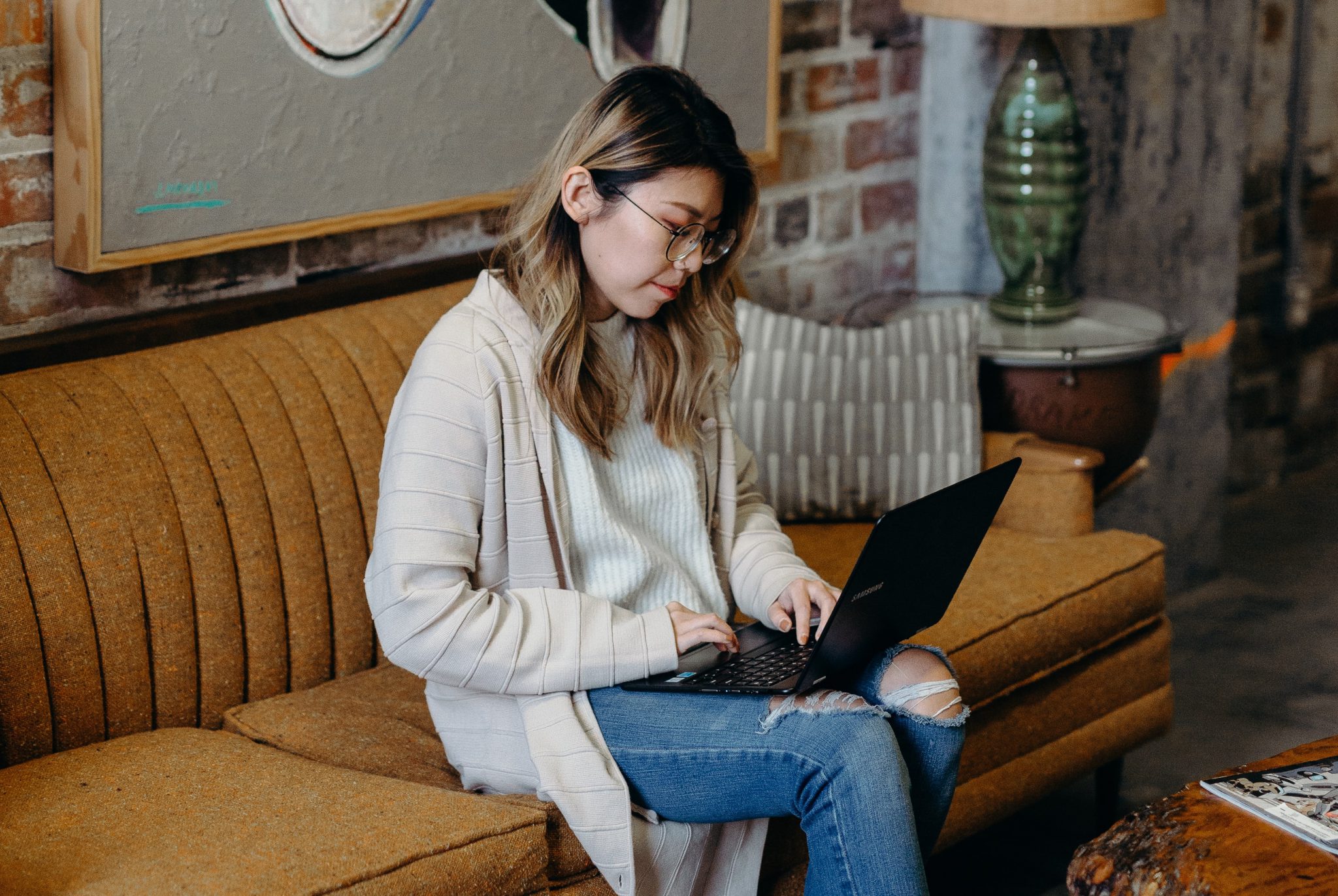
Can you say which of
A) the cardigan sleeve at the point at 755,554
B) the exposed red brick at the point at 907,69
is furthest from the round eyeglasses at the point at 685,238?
the exposed red brick at the point at 907,69

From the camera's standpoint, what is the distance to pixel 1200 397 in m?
3.57

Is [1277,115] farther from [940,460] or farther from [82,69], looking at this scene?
[82,69]

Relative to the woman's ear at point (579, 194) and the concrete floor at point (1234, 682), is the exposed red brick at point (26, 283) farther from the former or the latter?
the concrete floor at point (1234, 682)

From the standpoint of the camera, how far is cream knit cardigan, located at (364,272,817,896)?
1603 mm

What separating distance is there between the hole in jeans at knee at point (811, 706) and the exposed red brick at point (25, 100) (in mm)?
1173

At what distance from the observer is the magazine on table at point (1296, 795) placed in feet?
4.71

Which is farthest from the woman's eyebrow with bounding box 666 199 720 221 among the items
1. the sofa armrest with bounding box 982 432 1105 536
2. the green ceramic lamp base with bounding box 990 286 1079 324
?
the green ceramic lamp base with bounding box 990 286 1079 324

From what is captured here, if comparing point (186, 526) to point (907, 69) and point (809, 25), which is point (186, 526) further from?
point (907, 69)

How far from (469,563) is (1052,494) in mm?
1144

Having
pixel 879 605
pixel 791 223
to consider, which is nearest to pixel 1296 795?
pixel 879 605

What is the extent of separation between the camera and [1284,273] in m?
4.22

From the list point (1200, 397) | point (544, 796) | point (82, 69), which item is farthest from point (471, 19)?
point (1200, 397)

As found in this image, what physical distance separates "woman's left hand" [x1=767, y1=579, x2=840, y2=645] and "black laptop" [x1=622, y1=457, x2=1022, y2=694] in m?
0.02

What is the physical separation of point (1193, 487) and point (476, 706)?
238 centimetres
